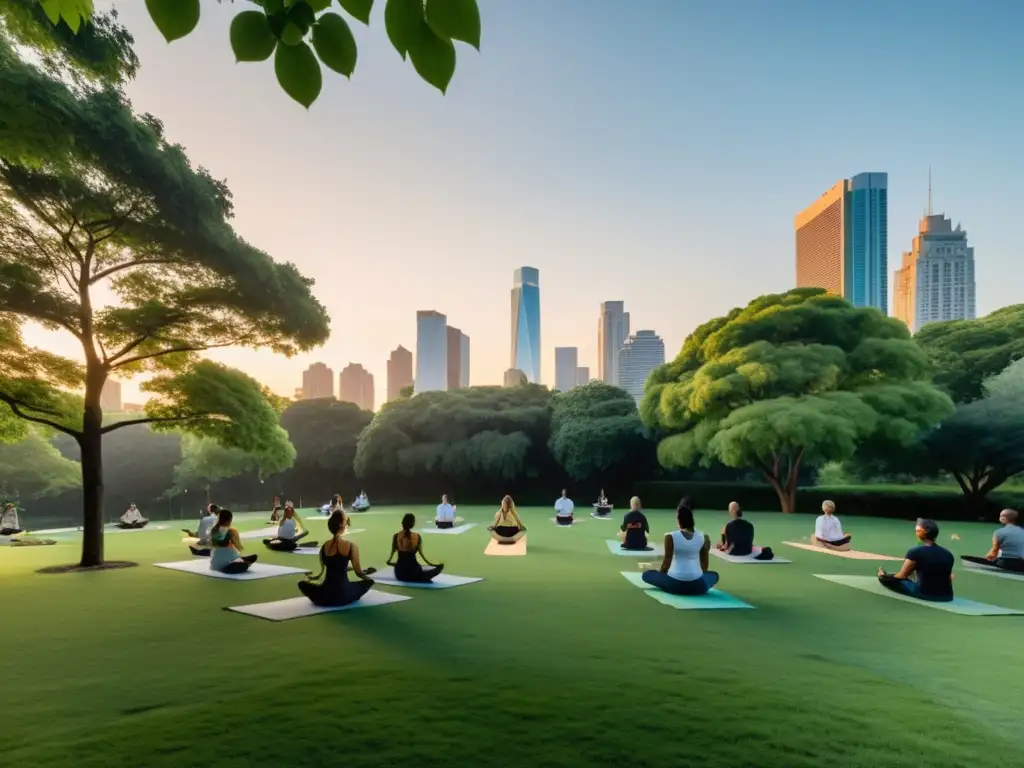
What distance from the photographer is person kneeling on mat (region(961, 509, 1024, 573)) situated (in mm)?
10992

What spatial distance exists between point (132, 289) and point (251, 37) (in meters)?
13.6

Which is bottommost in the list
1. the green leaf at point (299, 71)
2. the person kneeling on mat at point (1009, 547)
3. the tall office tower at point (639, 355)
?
the person kneeling on mat at point (1009, 547)

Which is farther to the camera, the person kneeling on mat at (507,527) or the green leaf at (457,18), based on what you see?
the person kneeling on mat at (507,527)

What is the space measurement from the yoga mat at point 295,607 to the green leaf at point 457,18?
7.37 meters

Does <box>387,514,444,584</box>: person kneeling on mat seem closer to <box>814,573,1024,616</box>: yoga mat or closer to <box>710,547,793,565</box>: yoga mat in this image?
<box>710,547,793,565</box>: yoga mat

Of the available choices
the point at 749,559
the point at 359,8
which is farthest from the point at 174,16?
the point at 749,559

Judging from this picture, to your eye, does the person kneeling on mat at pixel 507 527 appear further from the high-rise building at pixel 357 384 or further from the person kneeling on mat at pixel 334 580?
the high-rise building at pixel 357 384

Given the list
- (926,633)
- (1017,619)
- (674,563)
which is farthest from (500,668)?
(1017,619)

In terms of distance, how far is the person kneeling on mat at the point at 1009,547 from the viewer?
11.0 m

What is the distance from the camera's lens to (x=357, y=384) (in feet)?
518

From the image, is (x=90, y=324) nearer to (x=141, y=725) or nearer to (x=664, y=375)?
(x=141, y=725)

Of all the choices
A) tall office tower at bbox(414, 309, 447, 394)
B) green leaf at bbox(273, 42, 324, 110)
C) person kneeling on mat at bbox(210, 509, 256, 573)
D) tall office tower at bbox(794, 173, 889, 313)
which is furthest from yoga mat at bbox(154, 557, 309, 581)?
tall office tower at bbox(414, 309, 447, 394)

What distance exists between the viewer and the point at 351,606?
836 centimetres

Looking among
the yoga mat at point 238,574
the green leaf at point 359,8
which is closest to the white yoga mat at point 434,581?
the yoga mat at point 238,574
